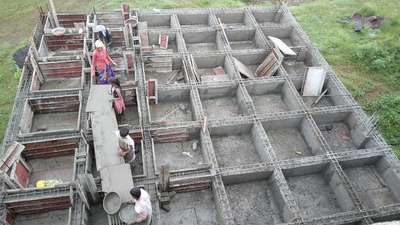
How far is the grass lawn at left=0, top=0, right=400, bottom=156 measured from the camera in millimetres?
11750

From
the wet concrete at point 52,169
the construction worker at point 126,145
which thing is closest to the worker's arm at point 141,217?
the construction worker at point 126,145

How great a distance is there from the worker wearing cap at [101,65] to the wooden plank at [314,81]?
6.60m

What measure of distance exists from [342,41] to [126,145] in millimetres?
11415

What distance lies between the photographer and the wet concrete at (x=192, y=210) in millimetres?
8125

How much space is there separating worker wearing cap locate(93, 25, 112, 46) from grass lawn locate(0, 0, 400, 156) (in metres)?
3.51

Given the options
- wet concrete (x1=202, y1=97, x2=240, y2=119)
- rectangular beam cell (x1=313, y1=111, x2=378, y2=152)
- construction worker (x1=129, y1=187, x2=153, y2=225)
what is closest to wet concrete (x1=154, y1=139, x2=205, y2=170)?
wet concrete (x1=202, y1=97, x2=240, y2=119)

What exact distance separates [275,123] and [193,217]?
13.1 feet

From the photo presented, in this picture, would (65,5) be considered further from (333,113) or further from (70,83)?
(333,113)

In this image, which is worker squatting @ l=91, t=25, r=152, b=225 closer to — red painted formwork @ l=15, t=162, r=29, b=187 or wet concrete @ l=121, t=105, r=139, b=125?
wet concrete @ l=121, t=105, r=139, b=125

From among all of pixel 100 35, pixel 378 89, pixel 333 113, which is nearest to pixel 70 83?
pixel 100 35

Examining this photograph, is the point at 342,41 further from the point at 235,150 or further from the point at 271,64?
the point at 235,150

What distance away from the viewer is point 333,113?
10.4 meters

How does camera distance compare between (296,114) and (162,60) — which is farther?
(162,60)

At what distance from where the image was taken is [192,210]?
8344 millimetres
